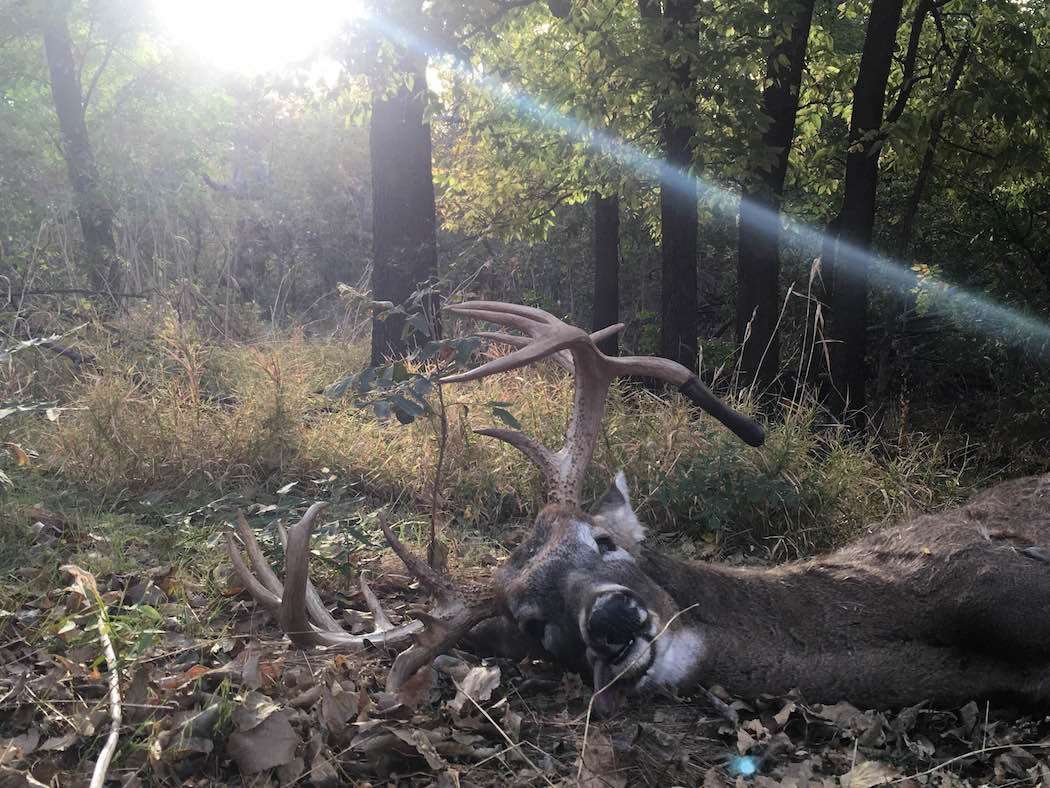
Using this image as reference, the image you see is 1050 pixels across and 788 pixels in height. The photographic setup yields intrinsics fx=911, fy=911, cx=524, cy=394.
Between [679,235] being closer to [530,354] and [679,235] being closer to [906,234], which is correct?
[906,234]

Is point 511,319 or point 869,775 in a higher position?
point 511,319

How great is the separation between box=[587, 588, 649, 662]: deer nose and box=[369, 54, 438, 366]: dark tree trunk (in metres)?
5.88

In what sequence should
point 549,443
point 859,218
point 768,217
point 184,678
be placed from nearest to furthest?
point 184,678, point 549,443, point 859,218, point 768,217

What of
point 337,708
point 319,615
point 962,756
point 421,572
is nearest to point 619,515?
point 421,572

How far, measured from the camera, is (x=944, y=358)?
38.9 feet

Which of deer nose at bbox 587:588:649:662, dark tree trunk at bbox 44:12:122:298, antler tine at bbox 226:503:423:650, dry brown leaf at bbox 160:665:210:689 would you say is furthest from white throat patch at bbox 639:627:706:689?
dark tree trunk at bbox 44:12:122:298

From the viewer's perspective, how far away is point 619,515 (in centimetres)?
369

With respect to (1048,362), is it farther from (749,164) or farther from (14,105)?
(14,105)

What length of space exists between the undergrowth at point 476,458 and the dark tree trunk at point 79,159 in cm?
515

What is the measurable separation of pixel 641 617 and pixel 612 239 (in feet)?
33.4

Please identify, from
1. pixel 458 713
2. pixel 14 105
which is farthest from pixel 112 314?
pixel 14 105

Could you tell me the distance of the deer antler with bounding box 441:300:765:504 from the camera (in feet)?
12.2

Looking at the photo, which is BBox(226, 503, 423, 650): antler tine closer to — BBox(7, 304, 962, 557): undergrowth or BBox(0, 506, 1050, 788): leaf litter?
BBox(0, 506, 1050, 788): leaf litter

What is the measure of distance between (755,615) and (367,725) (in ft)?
4.83
